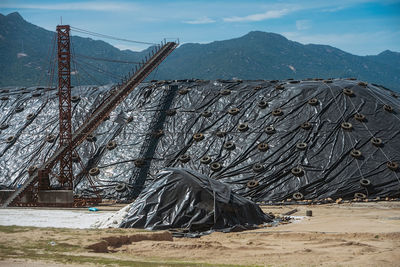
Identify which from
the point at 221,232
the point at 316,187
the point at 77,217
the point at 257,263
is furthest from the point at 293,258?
the point at 316,187

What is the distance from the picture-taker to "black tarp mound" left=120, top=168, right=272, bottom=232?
18234mm

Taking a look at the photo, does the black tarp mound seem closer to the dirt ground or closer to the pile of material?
the pile of material

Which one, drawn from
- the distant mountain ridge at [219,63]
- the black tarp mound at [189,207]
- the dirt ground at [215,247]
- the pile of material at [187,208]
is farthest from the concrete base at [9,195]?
the distant mountain ridge at [219,63]

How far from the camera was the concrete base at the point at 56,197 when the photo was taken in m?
28.7

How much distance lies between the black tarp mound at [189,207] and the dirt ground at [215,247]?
106 centimetres

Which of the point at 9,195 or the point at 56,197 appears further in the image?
the point at 9,195

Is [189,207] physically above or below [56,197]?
above

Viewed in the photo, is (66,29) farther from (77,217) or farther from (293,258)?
(293,258)

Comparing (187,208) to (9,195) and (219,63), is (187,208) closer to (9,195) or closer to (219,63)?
(9,195)

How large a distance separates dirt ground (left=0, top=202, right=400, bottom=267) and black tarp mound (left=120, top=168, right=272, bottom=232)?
1.06 m

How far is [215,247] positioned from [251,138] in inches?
726

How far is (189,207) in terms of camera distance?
1875cm

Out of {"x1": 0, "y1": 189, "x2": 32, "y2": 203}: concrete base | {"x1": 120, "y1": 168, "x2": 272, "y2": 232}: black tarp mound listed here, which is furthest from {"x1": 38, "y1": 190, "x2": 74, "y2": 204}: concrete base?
{"x1": 120, "y1": 168, "x2": 272, "y2": 232}: black tarp mound

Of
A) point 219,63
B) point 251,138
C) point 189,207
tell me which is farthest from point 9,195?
point 219,63
